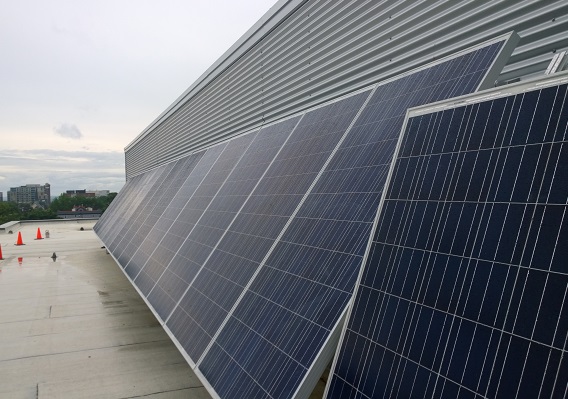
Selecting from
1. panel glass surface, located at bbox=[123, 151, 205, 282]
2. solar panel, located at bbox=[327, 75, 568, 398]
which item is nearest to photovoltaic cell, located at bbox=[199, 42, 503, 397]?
solar panel, located at bbox=[327, 75, 568, 398]

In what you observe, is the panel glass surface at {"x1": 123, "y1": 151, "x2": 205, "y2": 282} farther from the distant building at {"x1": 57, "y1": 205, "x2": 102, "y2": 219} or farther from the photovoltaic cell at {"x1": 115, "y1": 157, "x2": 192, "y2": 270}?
the distant building at {"x1": 57, "y1": 205, "x2": 102, "y2": 219}

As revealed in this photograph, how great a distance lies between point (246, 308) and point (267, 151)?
4.75 m

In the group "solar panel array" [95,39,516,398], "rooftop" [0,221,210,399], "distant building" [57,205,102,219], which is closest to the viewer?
"solar panel array" [95,39,516,398]

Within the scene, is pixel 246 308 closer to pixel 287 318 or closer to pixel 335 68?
pixel 287 318

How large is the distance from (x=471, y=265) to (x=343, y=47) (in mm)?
9651

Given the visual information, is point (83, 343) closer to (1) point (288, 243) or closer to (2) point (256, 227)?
(2) point (256, 227)

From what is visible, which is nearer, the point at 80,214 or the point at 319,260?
the point at 319,260

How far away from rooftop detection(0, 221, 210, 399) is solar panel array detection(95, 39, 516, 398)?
1.87 m

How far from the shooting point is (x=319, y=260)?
5266 mm

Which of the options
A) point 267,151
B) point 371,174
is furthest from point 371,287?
point 267,151

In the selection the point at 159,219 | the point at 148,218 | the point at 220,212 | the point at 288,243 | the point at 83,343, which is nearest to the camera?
the point at 288,243

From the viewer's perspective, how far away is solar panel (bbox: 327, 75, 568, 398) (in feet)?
8.54

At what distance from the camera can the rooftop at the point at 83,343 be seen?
9359 millimetres

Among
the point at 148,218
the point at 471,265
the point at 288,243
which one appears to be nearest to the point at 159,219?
the point at 148,218
